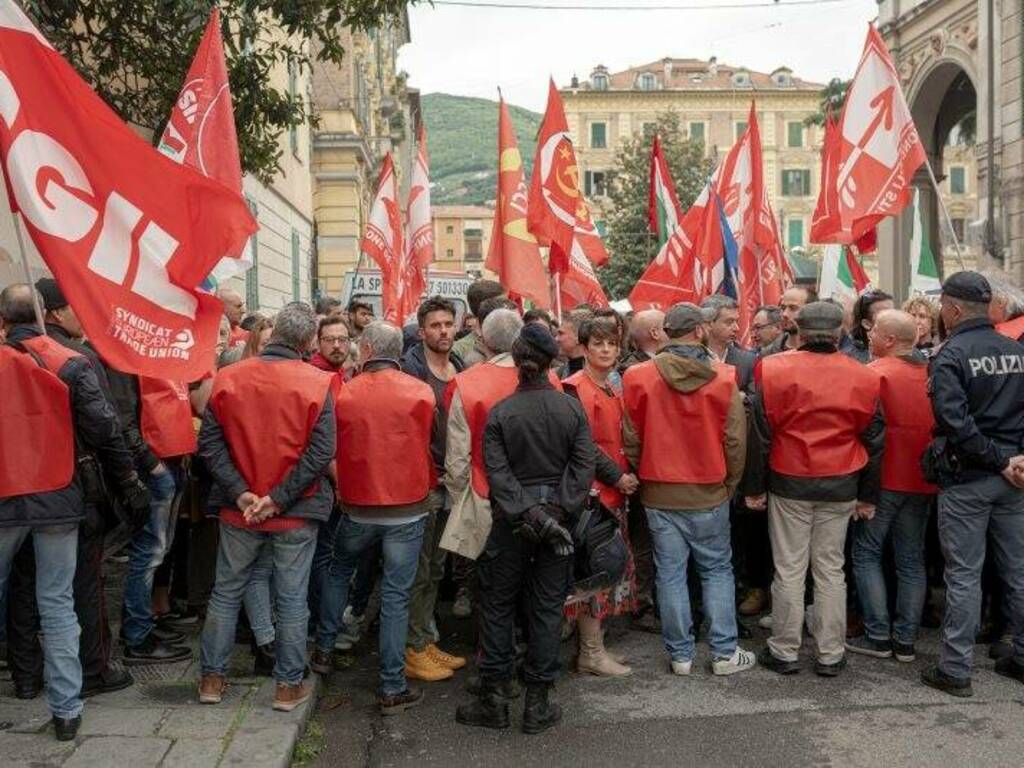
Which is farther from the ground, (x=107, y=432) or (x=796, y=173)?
(x=796, y=173)

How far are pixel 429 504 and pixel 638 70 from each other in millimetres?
77839

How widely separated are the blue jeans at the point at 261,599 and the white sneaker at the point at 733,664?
238 cm

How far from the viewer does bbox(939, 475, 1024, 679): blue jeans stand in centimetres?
531

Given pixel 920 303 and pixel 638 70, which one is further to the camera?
pixel 638 70

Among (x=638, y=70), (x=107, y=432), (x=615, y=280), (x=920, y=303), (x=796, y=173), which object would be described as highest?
(x=638, y=70)

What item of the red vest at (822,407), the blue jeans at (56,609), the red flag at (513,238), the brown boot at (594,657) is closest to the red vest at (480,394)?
the brown boot at (594,657)

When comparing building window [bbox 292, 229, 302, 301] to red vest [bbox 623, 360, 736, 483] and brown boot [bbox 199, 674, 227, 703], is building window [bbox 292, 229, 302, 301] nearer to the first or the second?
red vest [bbox 623, 360, 736, 483]

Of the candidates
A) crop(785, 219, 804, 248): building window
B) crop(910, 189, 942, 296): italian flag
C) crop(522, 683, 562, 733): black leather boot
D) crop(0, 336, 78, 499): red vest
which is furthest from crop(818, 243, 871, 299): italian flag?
crop(785, 219, 804, 248): building window


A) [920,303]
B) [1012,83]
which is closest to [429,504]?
[920,303]

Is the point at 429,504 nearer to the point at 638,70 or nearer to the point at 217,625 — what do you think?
the point at 217,625

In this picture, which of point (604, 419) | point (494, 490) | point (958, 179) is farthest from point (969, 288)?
point (958, 179)

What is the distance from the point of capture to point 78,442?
15.2 feet

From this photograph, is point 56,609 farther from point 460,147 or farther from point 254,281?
point 460,147

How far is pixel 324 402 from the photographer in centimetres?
488
